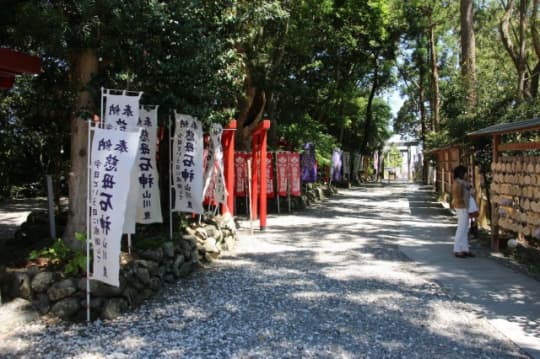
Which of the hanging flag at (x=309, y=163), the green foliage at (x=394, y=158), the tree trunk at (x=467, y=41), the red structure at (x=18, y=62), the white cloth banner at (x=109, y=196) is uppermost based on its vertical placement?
the tree trunk at (x=467, y=41)

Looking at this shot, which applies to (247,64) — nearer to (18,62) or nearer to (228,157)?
(228,157)

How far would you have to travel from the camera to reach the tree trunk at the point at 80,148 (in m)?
6.92

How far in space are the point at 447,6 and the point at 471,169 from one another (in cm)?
1438

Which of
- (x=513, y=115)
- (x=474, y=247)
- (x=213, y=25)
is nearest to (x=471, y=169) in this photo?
(x=513, y=115)

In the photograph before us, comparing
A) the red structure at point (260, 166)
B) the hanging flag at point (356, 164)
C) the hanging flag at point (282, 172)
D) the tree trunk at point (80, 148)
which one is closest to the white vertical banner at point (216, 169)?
the red structure at point (260, 166)

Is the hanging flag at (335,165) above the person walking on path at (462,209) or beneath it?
above

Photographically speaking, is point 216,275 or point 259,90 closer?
point 216,275

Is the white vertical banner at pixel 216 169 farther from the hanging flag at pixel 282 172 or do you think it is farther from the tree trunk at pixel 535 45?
the tree trunk at pixel 535 45

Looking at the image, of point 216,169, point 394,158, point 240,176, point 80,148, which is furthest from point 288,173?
point 394,158

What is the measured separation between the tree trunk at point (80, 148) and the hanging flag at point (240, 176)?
25.3ft

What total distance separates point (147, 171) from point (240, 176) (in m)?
7.76

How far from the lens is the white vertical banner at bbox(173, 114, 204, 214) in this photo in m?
8.09

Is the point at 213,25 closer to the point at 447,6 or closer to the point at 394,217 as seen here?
the point at 394,217

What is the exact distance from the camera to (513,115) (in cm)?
1191
